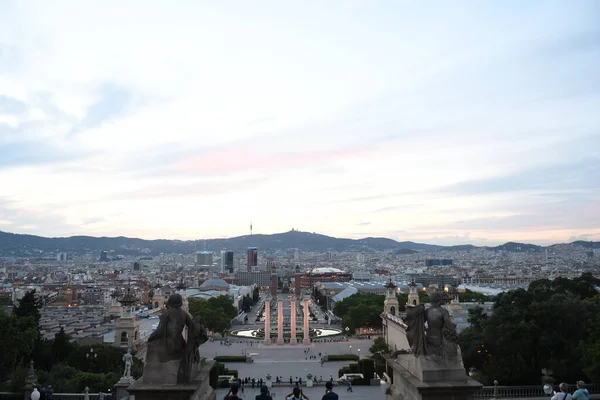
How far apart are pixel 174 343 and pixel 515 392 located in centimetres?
1205

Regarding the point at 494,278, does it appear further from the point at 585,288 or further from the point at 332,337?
the point at 585,288

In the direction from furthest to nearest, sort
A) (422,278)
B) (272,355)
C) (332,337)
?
(422,278), (332,337), (272,355)

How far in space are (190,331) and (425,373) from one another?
270 cm

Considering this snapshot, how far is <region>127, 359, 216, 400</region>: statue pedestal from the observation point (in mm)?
5945

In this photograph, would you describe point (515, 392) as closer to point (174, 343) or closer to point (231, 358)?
point (174, 343)

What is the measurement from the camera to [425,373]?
6.26m

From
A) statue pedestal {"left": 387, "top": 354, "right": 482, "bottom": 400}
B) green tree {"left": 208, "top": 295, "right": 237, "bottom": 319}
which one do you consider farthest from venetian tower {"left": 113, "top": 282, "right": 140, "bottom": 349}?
green tree {"left": 208, "top": 295, "right": 237, "bottom": 319}

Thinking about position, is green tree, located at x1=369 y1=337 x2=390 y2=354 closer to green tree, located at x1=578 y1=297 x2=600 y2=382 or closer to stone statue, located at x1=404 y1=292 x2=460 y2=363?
green tree, located at x1=578 y1=297 x2=600 y2=382

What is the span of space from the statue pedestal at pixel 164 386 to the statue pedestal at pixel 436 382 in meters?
2.42

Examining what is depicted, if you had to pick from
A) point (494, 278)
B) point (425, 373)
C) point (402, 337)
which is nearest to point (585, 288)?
point (402, 337)

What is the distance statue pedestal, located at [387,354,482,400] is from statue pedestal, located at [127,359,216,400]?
2424mm

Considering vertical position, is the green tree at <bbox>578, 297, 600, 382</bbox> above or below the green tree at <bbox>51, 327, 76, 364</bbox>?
above

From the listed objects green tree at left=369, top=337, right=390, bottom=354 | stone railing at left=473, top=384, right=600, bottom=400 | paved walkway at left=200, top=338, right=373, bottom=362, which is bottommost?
paved walkway at left=200, top=338, right=373, bottom=362

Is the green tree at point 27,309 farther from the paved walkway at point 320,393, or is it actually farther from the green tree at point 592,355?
the green tree at point 592,355
